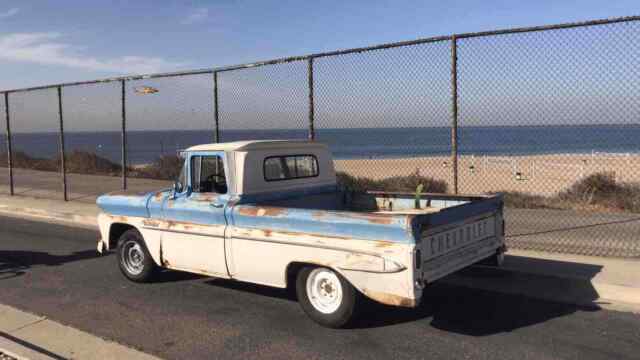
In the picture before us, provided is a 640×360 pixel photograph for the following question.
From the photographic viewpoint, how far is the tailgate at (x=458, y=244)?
513cm

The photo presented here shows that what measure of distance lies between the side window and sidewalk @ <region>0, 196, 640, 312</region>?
9.94 feet

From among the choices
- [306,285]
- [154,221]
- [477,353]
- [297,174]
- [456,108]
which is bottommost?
[477,353]

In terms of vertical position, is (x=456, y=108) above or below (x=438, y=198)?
above

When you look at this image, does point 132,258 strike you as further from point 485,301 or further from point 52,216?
point 52,216

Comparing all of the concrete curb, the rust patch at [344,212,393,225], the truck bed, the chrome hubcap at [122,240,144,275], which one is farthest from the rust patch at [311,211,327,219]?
the concrete curb

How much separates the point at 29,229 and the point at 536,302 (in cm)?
980

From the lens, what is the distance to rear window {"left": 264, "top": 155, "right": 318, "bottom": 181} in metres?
6.64

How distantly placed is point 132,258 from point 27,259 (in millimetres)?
2506

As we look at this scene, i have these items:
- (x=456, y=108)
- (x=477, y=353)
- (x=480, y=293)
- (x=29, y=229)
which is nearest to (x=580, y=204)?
(x=456, y=108)

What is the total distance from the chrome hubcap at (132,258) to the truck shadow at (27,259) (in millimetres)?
1654

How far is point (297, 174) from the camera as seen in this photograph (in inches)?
277

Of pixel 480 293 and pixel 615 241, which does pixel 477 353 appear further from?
pixel 615 241

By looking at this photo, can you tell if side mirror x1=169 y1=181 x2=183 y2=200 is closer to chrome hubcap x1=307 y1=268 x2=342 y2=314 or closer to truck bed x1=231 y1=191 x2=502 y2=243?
truck bed x1=231 y1=191 x2=502 y2=243

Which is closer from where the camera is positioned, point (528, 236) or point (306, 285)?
point (306, 285)
